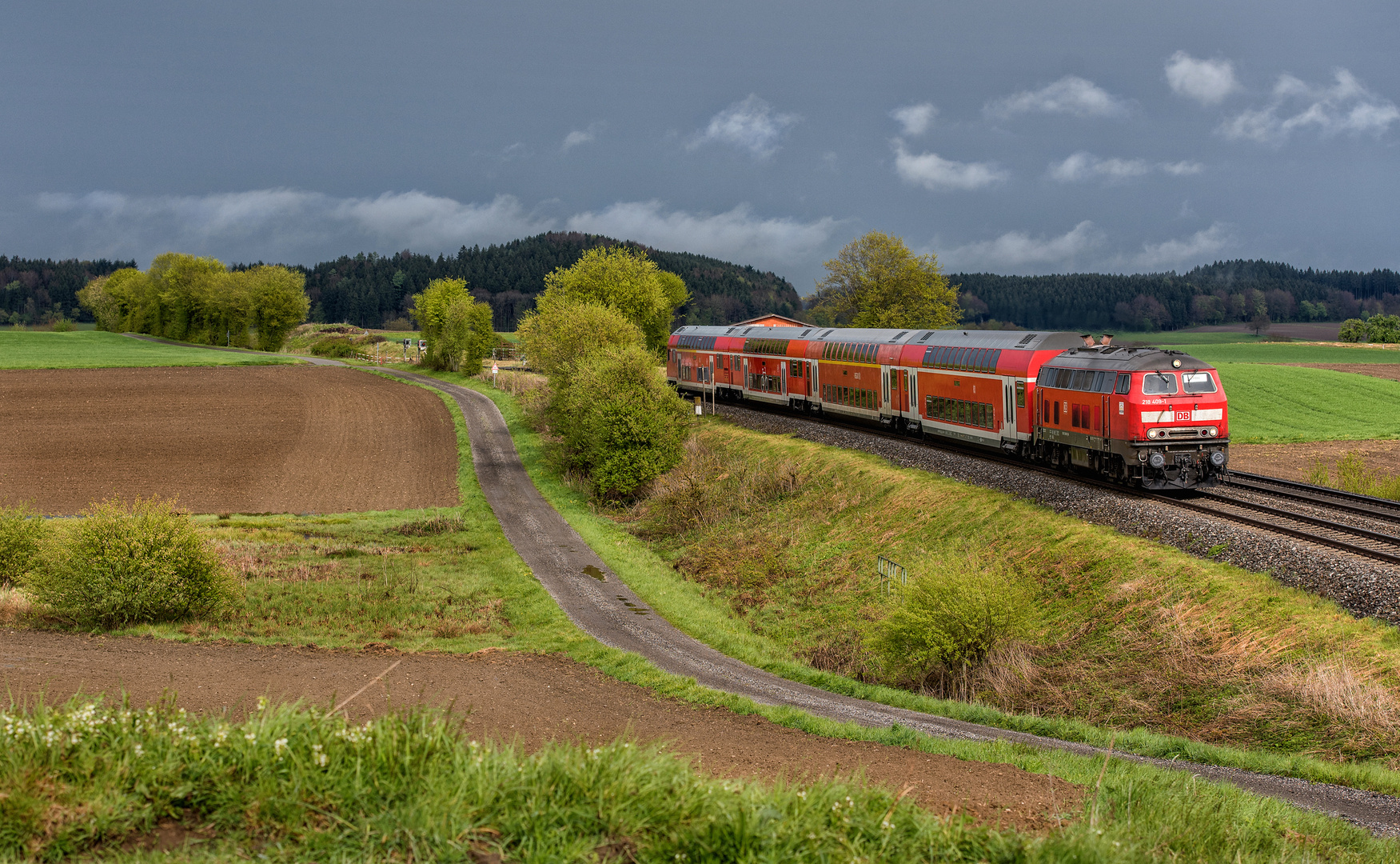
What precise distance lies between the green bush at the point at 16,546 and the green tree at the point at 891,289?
231ft

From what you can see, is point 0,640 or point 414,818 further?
point 0,640

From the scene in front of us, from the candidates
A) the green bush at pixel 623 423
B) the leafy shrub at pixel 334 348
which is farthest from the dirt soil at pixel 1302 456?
the leafy shrub at pixel 334 348

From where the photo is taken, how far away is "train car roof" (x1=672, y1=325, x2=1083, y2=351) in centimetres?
3112

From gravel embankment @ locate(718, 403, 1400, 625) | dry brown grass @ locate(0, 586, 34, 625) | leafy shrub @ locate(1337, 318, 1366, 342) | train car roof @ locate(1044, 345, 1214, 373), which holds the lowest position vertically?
dry brown grass @ locate(0, 586, 34, 625)

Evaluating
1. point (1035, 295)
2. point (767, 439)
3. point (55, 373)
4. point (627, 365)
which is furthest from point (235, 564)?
point (1035, 295)

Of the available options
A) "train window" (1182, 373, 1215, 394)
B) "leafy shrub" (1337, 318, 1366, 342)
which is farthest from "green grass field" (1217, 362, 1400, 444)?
"leafy shrub" (1337, 318, 1366, 342)

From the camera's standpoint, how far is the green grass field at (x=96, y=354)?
98000 mm

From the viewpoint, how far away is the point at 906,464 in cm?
3453

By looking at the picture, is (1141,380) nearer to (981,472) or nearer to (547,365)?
(981,472)

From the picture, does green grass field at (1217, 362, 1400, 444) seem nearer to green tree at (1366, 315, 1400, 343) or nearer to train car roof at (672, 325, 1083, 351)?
train car roof at (672, 325, 1083, 351)

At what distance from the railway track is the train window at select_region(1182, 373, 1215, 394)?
9.33 feet

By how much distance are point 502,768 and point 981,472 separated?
25593mm

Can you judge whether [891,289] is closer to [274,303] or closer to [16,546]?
[16,546]

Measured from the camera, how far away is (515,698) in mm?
15195
